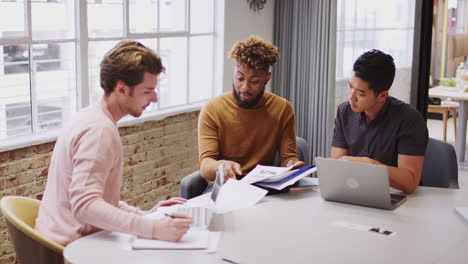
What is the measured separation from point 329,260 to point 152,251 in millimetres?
529

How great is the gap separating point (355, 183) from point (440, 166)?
84 centimetres

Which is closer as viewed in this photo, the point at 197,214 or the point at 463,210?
the point at 197,214

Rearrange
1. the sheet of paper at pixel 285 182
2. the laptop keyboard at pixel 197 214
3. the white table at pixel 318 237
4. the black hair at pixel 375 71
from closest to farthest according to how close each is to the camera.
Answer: the white table at pixel 318 237 < the laptop keyboard at pixel 197 214 < the sheet of paper at pixel 285 182 < the black hair at pixel 375 71

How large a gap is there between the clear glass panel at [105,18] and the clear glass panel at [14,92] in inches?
19.4

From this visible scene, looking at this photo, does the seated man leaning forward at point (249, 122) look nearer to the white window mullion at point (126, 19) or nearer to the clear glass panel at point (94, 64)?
the clear glass panel at point (94, 64)

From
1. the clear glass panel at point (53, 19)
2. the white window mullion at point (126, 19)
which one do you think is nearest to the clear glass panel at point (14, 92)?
the clear glass panel at point (53, 19)

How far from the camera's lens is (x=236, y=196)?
249 cm

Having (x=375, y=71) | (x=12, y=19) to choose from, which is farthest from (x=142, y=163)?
(x=375, y=71)

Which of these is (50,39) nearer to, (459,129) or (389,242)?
(389,242)

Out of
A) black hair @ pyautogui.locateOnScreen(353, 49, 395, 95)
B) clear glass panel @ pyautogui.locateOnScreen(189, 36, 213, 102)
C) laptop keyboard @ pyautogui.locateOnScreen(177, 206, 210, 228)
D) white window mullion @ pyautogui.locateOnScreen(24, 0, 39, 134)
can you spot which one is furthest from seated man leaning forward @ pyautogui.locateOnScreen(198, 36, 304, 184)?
clear glass panel @ pyautogui.locateOnScreen(189, 36, 213, 102)

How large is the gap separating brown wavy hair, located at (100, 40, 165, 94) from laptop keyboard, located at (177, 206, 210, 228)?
505mm

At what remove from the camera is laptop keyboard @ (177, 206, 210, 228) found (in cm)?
215

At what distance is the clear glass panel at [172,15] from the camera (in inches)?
167

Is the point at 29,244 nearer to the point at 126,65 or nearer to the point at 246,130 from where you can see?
the point at 126,65
